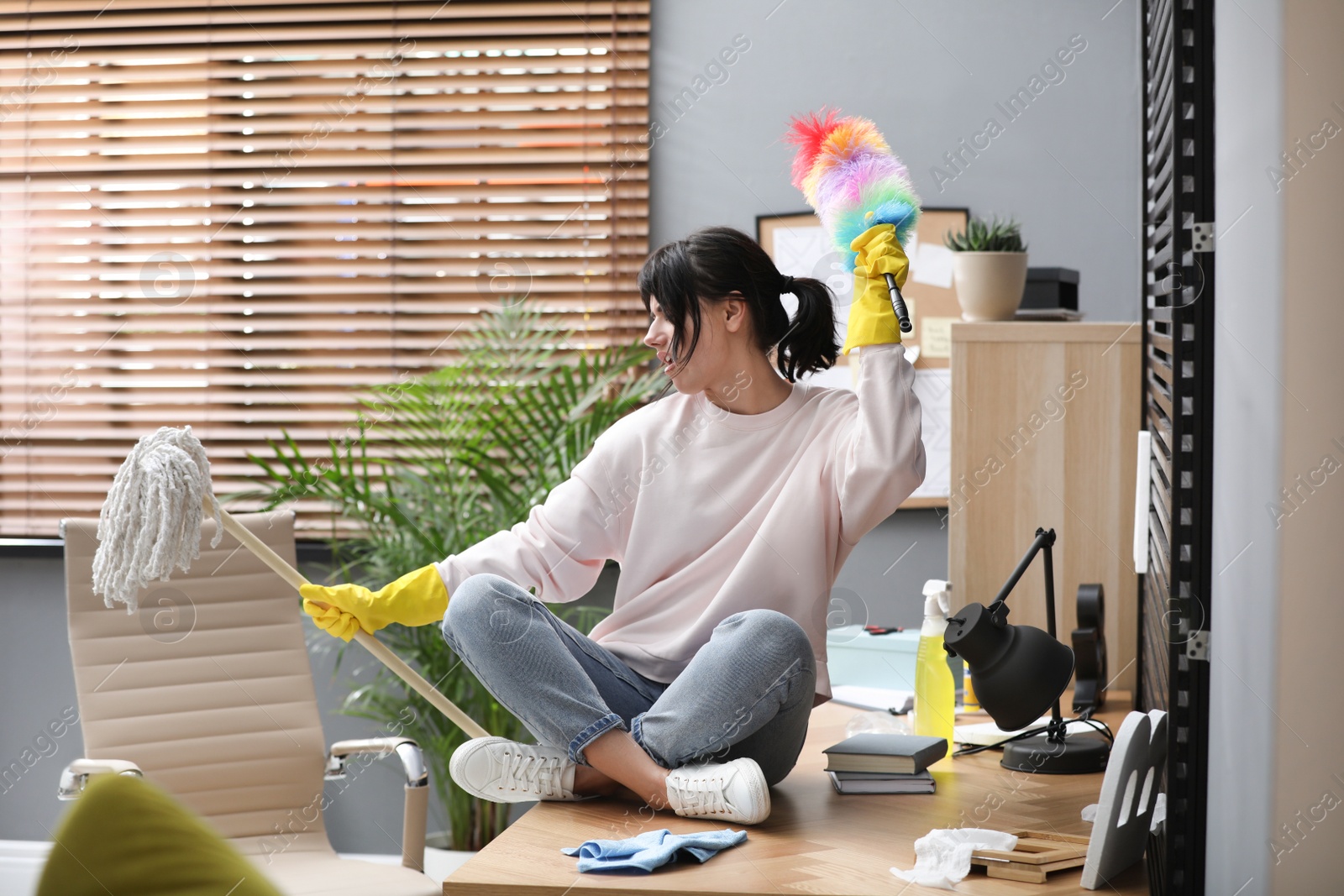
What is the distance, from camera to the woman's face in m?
1.74

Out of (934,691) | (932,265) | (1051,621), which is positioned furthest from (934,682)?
(932,265)

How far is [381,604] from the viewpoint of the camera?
1.72 m

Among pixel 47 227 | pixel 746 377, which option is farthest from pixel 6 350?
pixel 746 377

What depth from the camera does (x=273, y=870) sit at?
204cm

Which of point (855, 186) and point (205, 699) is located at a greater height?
point (855, 186)

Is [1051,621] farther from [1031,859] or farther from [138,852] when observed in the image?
[138,852]

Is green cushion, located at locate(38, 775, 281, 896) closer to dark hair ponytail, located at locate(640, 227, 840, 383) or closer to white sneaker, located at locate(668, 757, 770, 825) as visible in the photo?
white sneaker, located at locate(668, 757, 770, 825)

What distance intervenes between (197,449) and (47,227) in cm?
180

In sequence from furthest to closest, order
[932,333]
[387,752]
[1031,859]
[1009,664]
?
[932,333] → [387,752] → [1009,664] → [1031,859]

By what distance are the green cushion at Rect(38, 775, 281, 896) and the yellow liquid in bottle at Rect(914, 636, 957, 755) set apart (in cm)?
157

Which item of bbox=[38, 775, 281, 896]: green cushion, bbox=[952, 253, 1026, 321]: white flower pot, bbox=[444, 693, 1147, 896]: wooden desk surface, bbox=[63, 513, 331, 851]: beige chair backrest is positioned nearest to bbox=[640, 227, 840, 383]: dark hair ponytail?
bbox=[952, 253, 1026, 321]: white flower pot

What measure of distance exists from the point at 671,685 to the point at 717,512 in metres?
0.30

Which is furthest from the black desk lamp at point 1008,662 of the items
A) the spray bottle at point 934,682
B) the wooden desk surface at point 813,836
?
the spray bottle at point 934,682

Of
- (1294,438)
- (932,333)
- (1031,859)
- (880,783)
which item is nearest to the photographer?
(1294,438)
